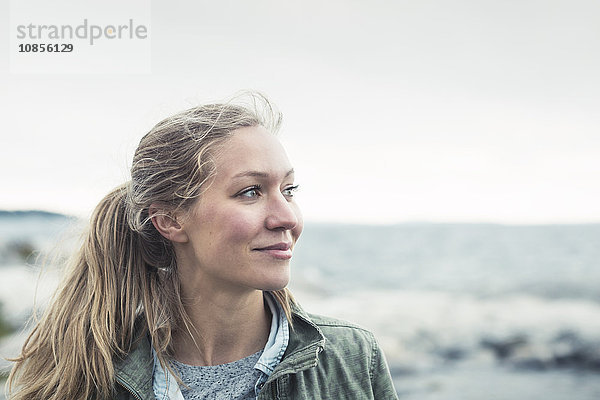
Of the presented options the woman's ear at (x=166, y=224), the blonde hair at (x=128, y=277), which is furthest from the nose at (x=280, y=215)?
the woman's ear at (x=166, y=224)

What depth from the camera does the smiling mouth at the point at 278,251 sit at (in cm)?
175

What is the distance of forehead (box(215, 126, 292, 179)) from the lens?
1.81m

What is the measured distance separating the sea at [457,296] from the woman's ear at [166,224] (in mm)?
672

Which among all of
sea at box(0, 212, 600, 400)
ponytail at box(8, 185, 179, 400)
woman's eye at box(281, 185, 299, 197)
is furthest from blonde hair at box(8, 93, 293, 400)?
sea at box(0, 212, 600, 400)

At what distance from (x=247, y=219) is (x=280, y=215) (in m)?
0.10

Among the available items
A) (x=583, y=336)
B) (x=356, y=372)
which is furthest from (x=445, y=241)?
(x=356, y=372)

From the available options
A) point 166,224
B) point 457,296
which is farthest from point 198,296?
point 457,296

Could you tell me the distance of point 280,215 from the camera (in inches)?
69.8

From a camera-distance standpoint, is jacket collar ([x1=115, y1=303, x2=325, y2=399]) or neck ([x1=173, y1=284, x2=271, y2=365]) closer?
jacket collar ([x1=115, y1=303, x2=325, y2=399])

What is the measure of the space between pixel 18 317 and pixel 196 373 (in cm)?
461

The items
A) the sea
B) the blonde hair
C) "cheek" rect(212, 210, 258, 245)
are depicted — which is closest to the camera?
"cheek" rect(212, 210, 258, 245)

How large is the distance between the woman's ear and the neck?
0.19 metres

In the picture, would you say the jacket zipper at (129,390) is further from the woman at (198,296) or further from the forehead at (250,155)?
the forehead at (250,155)

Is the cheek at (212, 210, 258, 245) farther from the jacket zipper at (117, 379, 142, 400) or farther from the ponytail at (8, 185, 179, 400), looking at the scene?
the jacket zipper at (117, 379, 142, 400)
